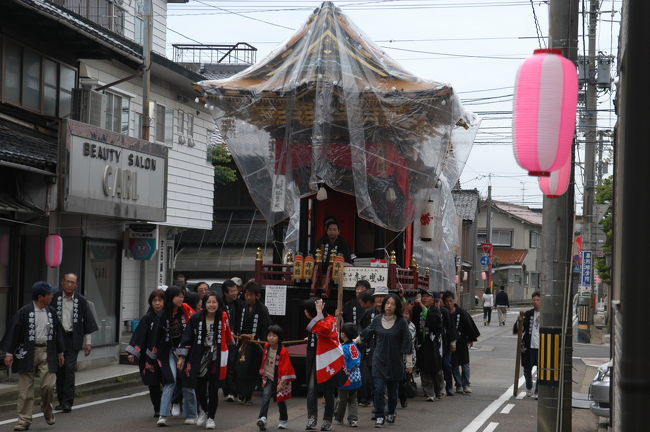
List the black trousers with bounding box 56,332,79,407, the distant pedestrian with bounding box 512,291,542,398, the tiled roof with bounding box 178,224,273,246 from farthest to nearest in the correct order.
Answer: the tiled roof with bounding box 178,224,273,246
the distant pedestrian with bounding box 512,291,542,398
the black trousers with bounding box 56,332,79,407

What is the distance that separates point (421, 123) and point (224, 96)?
3721 mm

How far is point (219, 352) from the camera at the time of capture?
40.3 feet

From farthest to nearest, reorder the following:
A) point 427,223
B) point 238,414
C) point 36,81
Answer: point 427,223
point 36,81
point 238,414

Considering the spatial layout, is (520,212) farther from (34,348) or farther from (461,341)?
(34,348)

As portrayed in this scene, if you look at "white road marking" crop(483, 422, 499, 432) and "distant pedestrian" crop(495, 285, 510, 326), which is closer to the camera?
"white road marking" crop(483, 422, 499, 432)

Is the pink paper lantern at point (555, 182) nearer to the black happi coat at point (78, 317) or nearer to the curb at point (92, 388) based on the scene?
the black happi coat at point (78, 317)

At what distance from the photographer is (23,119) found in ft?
59.4

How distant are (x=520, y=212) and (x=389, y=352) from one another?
7223cm

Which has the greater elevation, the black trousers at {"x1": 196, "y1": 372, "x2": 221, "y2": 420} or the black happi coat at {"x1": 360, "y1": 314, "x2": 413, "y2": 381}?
the black happi coat at {"x1": 360, "y1": 314, "x2": 413, "y2": 381}

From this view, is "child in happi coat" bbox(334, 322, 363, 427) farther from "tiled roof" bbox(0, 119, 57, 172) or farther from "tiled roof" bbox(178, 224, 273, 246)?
"tiled roof" bbox(178, 224, 273, 246)

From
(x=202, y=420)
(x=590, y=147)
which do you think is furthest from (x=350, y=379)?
(x=590, y=147)

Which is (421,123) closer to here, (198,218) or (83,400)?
(83,400)

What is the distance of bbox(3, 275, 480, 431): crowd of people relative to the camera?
1222cm

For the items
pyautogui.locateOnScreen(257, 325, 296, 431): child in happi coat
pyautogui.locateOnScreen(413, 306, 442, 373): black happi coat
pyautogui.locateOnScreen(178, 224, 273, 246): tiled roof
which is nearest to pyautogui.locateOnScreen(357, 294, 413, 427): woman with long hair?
pyautogui.locateOnScreen(257, 325, 296, 431): child in happi coat
